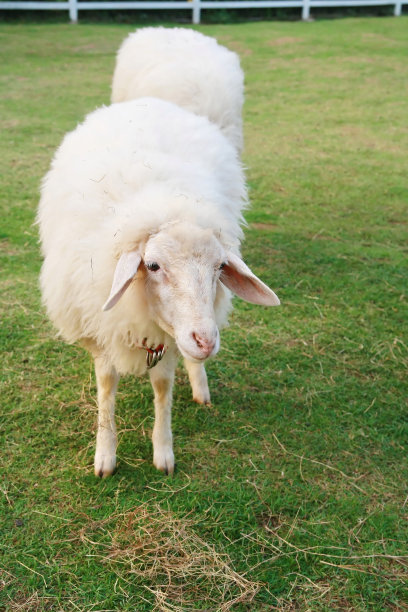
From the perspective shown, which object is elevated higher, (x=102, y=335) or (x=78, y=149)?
(x=78, y=149)

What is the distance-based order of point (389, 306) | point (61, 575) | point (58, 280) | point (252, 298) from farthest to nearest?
point (389, 306) < point (58, 280) < point (252, 298) < point (61, 575)

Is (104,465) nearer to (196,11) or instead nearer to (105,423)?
(105,423)

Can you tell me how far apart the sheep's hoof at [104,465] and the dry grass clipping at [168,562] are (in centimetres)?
24

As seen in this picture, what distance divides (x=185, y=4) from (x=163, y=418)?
13.0 meters

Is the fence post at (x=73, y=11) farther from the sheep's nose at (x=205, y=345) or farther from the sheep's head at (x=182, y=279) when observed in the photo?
the sheep's nose at (x=205, y=345)

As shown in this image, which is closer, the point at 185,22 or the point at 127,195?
the point at 127,195

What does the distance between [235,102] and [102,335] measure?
1.88 meters

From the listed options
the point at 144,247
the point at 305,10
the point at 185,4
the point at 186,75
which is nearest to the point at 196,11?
the point at 185,4

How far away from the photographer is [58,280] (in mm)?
2504

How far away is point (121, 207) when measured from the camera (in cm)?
233

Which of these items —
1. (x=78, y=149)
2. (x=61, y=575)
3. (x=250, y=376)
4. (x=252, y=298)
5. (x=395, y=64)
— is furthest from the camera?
(x=395, y=64)

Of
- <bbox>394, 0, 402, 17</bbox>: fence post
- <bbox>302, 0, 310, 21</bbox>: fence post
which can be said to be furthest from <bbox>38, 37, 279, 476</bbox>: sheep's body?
<bbox>394, 0, 402, 17</bbox>: fence post

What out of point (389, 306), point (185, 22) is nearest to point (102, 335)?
point (389, 306)

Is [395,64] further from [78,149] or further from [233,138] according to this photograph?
[78,149]
